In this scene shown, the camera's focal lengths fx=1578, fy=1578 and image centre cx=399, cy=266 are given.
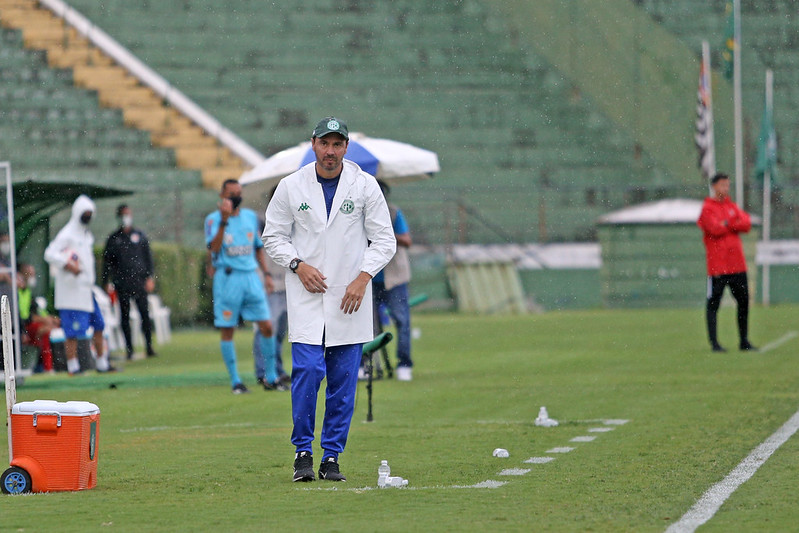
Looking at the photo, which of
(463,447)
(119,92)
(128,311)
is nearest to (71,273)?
(128,311)

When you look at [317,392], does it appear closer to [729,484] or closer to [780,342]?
[729,484]

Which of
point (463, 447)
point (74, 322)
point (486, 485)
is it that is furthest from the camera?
point (74, 322)

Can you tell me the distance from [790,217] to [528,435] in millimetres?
24467

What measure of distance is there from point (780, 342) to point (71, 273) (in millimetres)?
8618

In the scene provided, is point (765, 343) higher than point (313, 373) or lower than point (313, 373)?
lower

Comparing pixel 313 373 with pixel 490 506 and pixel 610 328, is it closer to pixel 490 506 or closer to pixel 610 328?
pixel 490 506

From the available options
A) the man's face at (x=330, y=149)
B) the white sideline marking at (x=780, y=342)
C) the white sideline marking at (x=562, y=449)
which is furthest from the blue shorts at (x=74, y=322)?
the man's face at (x=330, y=149)

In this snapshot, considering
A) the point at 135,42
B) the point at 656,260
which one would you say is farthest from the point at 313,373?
the point at 135,42

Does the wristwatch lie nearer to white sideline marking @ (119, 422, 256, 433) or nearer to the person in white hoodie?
white sideline marking @ (119, 422, 256, 433)

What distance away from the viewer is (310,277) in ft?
26.0

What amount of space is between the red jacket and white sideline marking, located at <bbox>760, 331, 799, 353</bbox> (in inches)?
42.1

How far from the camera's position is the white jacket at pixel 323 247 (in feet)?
26.2

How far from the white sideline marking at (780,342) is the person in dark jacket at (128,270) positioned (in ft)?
25.4

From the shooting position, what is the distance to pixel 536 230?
110 ft
